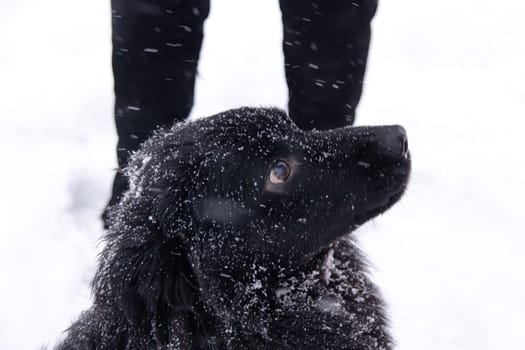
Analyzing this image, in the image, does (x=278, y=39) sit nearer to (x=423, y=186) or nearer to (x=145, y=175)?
(x=423, y=186)

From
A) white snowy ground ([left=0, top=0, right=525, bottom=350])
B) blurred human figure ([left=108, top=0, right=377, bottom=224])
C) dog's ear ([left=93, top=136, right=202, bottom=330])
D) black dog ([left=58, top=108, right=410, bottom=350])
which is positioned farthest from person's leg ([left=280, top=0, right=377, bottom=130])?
dog's ear ([left=93, top=136, right=202, bottom=330])

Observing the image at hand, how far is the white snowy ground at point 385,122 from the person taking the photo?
336cm

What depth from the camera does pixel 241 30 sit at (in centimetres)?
550

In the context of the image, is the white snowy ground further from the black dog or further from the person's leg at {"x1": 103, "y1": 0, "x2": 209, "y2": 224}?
the black dog

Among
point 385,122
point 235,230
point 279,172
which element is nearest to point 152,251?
point 235,230

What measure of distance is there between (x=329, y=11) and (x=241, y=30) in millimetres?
2419

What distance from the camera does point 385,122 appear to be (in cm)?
446

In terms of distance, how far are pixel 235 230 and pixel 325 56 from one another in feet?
4.87

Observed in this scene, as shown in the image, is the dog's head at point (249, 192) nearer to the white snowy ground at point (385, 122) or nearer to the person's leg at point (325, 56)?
the person's leg at point (325, 56)

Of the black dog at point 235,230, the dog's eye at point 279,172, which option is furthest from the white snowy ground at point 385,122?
the dog's eye at point 279,172

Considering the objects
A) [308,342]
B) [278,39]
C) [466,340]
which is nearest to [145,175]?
[308,342]

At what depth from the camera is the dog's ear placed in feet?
6.84

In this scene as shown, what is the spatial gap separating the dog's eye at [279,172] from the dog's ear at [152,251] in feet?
1.02

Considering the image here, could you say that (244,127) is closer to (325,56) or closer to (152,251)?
(152,251)
